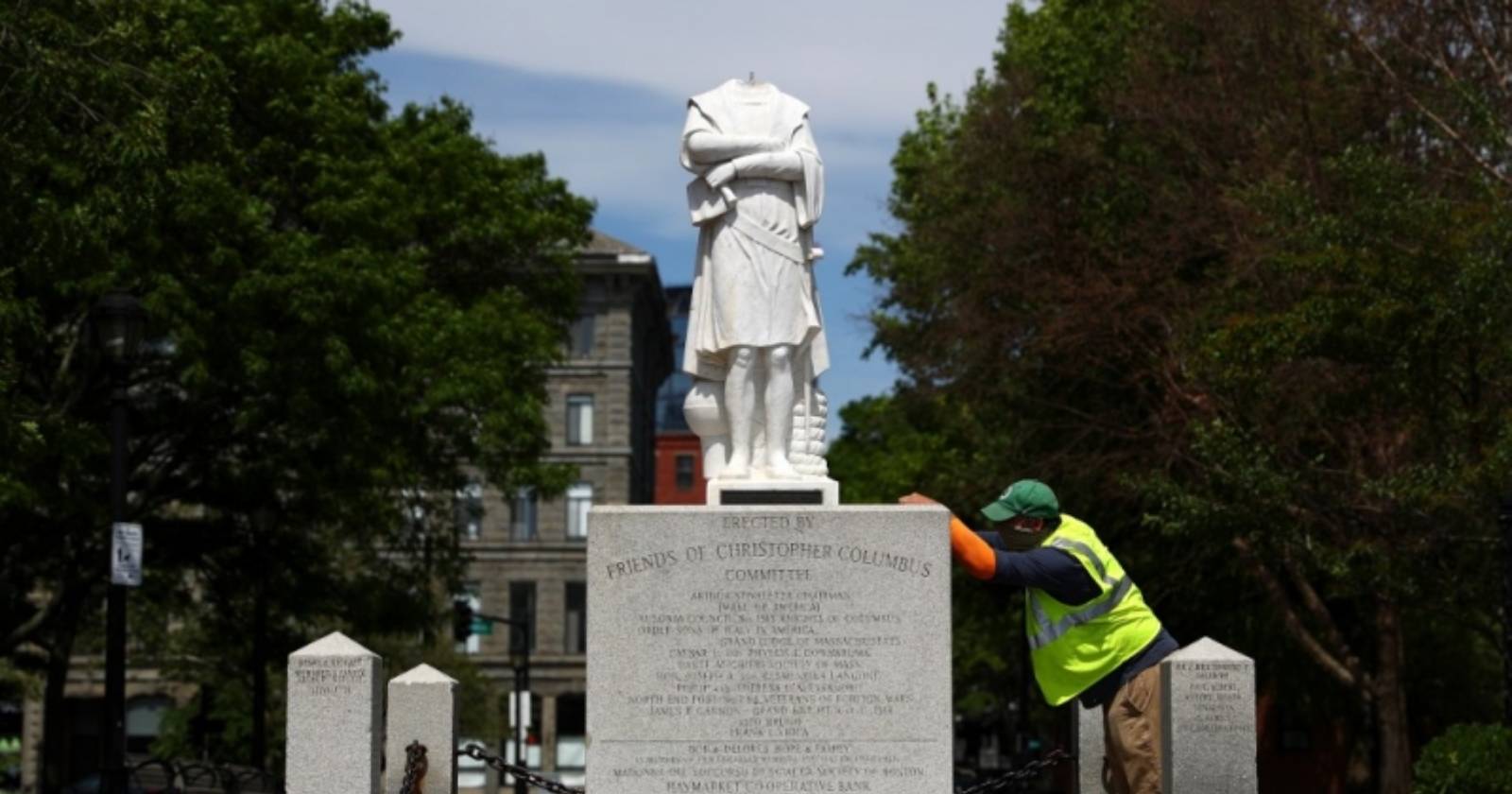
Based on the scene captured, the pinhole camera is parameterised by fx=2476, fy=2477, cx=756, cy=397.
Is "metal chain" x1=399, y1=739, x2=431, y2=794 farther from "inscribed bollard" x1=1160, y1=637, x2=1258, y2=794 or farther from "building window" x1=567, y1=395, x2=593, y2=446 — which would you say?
"building window" x1=567, y1=395, x2=593, y2=446

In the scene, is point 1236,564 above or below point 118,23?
below

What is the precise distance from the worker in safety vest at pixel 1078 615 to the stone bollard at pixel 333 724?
398cm

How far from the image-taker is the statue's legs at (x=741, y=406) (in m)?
14.8

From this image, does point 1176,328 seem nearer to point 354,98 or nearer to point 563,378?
point 354,98

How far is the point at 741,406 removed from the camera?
48.6 feet

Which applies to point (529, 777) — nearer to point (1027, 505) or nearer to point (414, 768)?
point (414, 768)

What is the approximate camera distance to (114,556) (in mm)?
21578

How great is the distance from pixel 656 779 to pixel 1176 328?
19.6 m

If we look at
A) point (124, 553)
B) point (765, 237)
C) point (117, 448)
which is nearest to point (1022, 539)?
point (765, 237)

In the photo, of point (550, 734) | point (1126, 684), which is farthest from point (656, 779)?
point (550, 734)

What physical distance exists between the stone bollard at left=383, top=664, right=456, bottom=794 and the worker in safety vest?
4.25 meters

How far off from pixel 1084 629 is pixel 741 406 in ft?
8.17

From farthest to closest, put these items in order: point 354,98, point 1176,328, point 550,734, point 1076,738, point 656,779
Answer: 1. point 550,734
2. point 354,98
3. point 1176,328
4. point 1076,738
5. point 656,779

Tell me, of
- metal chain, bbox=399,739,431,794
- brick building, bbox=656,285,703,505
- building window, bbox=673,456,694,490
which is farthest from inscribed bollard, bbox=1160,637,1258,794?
building window, bbox=673,456,694,490
